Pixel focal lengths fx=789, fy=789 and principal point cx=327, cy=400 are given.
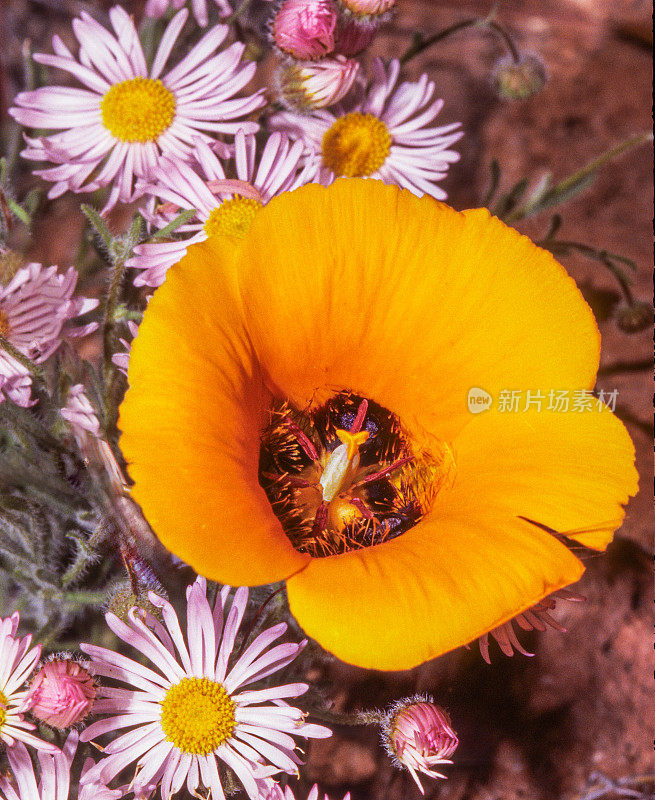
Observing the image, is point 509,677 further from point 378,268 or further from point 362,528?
point 378,268

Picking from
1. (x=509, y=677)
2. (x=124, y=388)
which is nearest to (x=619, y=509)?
(x=509, y=677)

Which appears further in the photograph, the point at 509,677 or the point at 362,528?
the point at 509,677

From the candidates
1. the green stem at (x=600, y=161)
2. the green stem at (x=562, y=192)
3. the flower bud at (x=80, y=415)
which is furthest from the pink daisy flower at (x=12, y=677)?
the green stem at (x=600, y=161)

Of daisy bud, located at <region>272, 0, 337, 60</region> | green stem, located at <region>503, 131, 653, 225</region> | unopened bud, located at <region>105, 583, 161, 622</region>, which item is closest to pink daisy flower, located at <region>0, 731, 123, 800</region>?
unopened bud, located at <region>105, 583, 161, 622</region>

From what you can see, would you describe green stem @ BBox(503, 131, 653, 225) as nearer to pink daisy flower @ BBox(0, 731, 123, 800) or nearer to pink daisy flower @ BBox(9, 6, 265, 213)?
pink daisy flower @ BBox(9, 6, 265, 213)

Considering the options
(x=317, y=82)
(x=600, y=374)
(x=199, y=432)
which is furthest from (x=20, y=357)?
(x=600, y=374)

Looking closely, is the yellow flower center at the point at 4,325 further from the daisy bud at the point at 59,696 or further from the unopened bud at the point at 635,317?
the unopened bud at the point at 635,317

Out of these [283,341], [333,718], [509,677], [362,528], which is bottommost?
[509,677]
